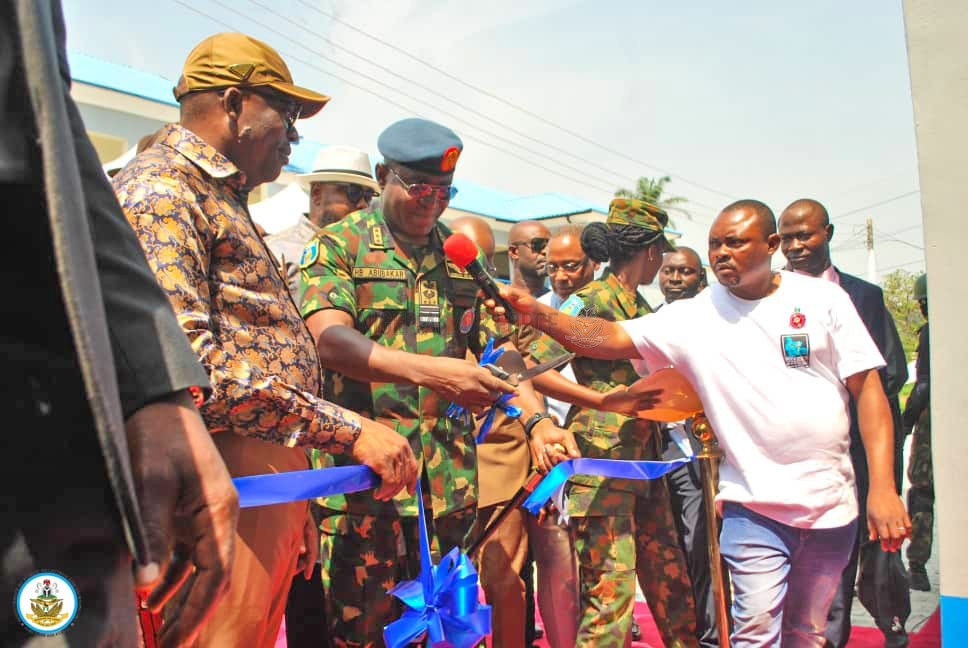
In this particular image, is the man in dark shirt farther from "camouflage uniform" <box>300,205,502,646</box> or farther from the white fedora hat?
"camouflage uniform" <box>300,205,502,646</box>

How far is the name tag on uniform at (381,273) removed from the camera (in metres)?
3.41

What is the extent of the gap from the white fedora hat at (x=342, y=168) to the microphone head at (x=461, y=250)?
267 centimetres

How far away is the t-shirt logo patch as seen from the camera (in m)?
3.82

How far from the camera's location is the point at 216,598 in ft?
4.12

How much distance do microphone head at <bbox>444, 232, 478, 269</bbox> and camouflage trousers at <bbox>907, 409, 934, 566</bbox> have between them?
194 inches

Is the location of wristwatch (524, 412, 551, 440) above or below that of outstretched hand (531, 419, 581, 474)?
above

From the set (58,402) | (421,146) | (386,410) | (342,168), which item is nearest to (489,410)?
(386,410)

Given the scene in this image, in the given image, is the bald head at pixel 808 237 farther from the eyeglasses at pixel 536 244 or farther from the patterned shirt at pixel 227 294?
the patterned shirt at pixel 227 294

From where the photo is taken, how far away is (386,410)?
3.36 m

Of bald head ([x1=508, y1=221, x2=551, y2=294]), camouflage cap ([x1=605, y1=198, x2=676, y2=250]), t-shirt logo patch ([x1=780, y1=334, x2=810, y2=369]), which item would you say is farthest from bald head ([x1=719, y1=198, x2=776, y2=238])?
bald head ([x1=508, y1=221, x2=551, y2=294])

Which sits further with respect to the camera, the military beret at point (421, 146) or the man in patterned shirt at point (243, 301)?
the military beret at point (421, 146)

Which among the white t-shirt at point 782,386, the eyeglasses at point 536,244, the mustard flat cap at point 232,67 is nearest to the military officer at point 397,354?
the mustard flat cap at point 232,67

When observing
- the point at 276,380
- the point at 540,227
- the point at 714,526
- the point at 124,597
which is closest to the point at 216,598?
the point at 124,597

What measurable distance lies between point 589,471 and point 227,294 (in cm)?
224
